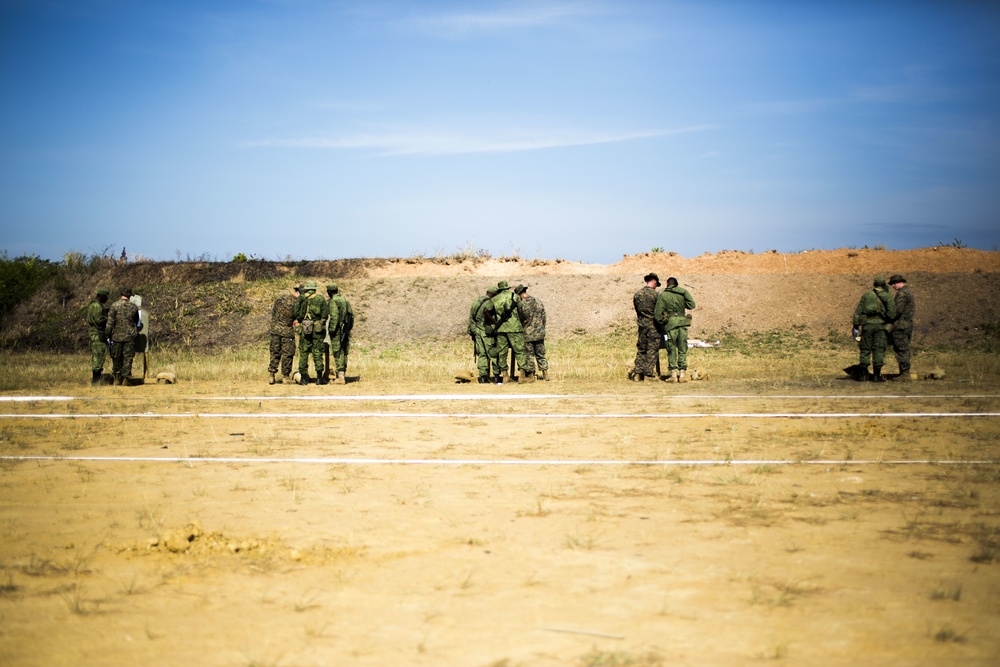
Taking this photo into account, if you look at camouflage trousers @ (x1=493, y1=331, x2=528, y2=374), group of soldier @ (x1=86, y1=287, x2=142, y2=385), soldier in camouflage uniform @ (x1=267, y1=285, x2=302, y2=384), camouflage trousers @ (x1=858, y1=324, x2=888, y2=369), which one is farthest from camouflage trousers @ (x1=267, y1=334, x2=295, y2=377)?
camouflage trousers @ (x1=858, y1=324, x2=888, y2=369)

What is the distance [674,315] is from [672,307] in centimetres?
18

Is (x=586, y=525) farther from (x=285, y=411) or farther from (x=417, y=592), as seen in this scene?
(x=285, y=411)

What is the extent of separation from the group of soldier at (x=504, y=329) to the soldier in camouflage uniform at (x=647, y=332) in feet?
6.68

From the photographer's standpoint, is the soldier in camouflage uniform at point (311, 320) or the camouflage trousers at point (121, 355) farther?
the camouflage trousers at point (121, 355)

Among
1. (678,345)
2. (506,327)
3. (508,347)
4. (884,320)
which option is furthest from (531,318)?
(884,320)

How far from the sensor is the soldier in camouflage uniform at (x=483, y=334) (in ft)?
62.1

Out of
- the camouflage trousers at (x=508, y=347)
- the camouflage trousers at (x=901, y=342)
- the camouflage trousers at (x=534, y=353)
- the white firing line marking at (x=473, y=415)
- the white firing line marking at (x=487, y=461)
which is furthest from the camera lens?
the camouflage trousers at (x=534, y=353)

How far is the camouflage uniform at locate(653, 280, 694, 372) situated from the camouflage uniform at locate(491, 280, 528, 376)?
112 inches

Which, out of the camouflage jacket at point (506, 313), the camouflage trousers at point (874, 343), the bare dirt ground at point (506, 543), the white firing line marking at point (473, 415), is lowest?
the bare dirt ground at point (506, 543)

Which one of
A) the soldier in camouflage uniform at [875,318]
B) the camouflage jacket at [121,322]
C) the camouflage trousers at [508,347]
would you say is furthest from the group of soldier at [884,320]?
the camouflage jacket at [121,322]

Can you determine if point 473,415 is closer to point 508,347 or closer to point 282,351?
point 508,347

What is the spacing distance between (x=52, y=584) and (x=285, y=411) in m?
9.07

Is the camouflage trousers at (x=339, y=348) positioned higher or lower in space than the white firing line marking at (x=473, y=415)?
higher

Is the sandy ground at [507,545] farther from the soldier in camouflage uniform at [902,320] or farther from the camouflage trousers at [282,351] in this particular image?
the camouflage trousers at [282,351]
